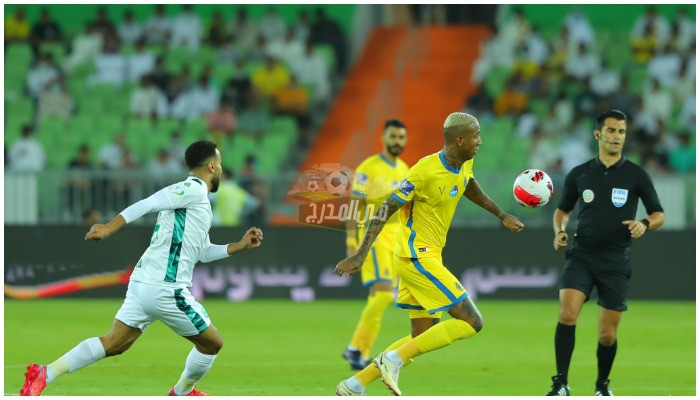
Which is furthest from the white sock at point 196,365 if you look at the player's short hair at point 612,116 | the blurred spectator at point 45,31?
the blurred spectator at point 45,31

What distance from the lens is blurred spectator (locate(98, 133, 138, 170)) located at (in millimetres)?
22156

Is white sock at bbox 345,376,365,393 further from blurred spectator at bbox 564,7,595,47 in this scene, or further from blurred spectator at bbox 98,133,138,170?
blurred spectator at bbox 564,7,595,47

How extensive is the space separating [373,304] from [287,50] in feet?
45.7

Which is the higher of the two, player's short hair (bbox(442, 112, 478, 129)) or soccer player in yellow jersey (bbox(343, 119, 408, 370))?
player's short hair (bbox(442, 112, 478, 129))

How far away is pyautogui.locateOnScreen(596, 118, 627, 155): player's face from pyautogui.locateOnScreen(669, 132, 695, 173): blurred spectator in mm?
12890

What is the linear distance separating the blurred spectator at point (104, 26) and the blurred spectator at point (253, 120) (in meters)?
3.37

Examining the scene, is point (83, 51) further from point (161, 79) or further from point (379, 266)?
point (379, 266)

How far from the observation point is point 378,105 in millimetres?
25484

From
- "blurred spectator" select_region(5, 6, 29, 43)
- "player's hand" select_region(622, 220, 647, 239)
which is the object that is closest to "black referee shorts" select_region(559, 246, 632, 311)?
"player's hand" select_region(622, 220, 647, 239)

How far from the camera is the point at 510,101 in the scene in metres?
24.2

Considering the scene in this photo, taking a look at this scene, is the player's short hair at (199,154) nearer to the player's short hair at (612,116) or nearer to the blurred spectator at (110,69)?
the player's short hair at (612,116)

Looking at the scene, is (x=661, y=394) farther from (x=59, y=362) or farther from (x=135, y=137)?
(x=135, y=137)

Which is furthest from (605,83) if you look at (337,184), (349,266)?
(349,266)

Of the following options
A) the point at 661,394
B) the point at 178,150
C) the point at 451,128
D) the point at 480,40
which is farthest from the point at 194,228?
the point at 480,40
